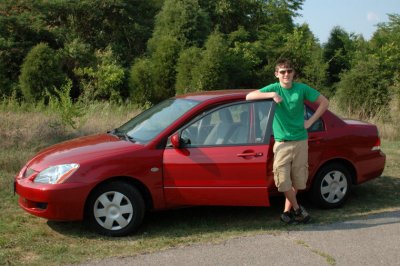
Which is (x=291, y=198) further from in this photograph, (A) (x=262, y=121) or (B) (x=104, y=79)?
(B) (x=104, y=79)

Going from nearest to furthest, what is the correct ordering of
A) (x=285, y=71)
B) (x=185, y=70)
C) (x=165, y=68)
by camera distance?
(x=285, y=71) < (x=185, y=70) < (x=165, y=68)

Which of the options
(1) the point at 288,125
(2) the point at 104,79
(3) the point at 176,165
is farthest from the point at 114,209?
(2) the point at 104,79

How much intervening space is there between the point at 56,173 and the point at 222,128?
1.96 meters

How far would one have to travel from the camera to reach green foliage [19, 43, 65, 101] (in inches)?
717

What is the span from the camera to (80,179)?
5504 millimetres

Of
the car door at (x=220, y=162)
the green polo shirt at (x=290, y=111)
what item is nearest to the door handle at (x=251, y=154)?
the car door at (x=220, y=162)

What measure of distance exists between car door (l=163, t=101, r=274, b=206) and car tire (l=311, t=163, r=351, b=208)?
850mm

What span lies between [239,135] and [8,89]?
1526 centimetres

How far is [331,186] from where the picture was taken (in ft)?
22.2

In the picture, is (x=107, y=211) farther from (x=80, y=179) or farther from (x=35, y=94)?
(x=35, y=94)

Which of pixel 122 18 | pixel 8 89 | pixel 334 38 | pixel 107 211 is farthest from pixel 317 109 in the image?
pixel 334 38

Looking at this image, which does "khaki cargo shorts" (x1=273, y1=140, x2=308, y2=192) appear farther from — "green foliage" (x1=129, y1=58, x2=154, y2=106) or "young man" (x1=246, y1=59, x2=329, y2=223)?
"green foliage" (x1=129, y1=58, x2=154, y2=106)

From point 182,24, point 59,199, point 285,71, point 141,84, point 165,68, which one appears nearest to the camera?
point 59,199

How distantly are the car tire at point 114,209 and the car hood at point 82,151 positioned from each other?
14.6 inches
